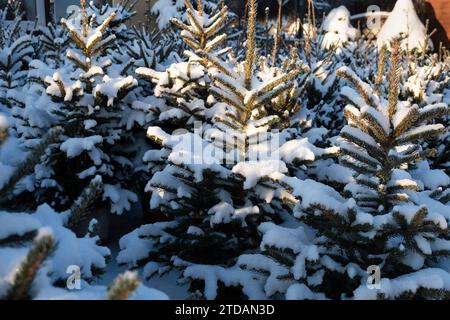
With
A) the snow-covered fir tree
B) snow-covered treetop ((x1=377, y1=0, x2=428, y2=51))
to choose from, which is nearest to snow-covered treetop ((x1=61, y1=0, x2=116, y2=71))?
the snow-covered fir tree

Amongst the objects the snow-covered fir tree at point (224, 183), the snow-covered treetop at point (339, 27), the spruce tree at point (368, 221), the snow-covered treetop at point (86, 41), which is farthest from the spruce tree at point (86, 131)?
the snow-covered treetop at point (339, 27)

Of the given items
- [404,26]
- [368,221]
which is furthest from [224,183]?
[404,26]

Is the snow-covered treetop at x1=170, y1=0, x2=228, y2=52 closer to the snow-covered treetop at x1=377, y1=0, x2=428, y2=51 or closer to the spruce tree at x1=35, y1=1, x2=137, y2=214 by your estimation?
the spruce tree at x1=35, y1=1, x2=137, y2=214

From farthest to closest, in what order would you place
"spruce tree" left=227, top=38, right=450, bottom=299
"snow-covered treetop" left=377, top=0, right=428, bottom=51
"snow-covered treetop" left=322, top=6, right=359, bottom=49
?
"snow-covered treetop" left=322, top=6, right=359, bottom=49 → "snow-covered treetop" left=377, top=0, right=428, bottom=51 → "spruce tree" left=227, top=38, right=450, bottom=299

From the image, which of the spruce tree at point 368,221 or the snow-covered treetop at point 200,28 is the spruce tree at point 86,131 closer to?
the snow-covered treetop at point 200,28

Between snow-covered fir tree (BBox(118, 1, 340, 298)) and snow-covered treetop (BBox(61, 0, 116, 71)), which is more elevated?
snow-covered treetop (BBox(61, 0, 116, 71))

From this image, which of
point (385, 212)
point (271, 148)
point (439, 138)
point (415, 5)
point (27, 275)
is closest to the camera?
point (27, 275)

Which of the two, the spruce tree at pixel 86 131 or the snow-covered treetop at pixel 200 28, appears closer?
the spruce tree at pixel 86 131

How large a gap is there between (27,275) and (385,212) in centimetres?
235

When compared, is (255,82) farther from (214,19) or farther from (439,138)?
(439,138)

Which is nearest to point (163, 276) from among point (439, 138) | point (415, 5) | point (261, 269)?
point (261, 269)

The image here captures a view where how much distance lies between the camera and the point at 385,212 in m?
3.05
